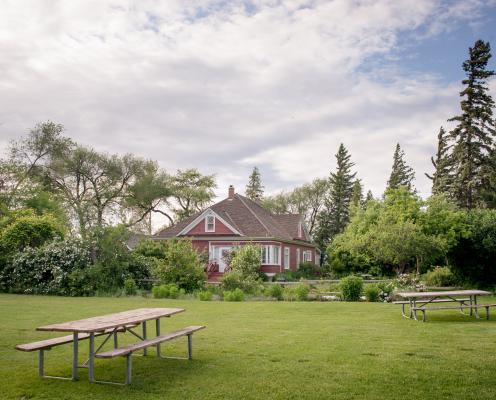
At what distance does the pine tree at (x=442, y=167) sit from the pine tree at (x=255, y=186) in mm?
30956

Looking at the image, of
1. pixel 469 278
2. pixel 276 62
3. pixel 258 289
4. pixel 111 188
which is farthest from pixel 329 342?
pixel 111 188

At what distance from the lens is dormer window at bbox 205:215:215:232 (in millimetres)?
38031

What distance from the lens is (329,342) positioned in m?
9.95

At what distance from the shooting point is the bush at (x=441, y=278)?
24.3 m

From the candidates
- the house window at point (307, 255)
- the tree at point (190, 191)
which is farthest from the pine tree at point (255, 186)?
the house window at point (307, 255)

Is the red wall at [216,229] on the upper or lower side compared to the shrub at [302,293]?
upper

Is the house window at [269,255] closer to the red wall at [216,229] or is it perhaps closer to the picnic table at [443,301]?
the red wall at [216,229]

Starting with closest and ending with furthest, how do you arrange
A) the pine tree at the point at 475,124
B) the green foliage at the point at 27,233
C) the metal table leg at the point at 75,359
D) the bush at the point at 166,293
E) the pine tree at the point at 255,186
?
the metal table leg at the point at 75,359 < the bush at the point at 166,293 < the green foliage at the point at 27,233 < the pine tree at the point at 475,124 < the pine tree at the point at 255,186

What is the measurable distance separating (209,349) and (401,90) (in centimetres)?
1236

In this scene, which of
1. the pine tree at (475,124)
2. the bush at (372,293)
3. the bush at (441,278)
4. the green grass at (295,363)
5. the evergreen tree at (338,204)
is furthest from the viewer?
the evergreen tree at (338,204)

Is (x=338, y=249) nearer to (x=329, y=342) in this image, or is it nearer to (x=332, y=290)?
(x=332, y=290)

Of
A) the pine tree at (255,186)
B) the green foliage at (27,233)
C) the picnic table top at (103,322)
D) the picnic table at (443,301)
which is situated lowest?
the picnic table at (443,301)

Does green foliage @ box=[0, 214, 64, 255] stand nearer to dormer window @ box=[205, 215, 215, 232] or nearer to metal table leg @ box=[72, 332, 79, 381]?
dormer window @ box=[205, 215, 215, 232]

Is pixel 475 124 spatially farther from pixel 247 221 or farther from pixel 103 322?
pixel 103 322
